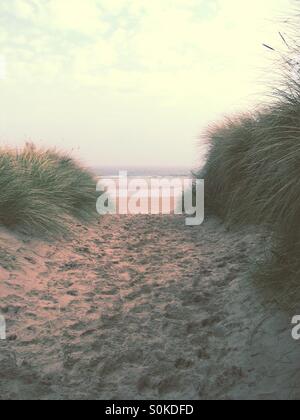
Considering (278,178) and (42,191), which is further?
(42,191)

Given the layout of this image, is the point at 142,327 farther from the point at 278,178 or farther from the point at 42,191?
the point at 42,191

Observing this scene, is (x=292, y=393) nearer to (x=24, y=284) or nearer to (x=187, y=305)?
(x=187, y=305)

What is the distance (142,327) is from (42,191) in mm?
3217

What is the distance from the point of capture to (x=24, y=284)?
3967 mm

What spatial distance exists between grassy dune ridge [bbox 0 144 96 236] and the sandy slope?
38 centimetres

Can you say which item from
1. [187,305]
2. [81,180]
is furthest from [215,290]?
[81,180]

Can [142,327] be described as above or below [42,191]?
below

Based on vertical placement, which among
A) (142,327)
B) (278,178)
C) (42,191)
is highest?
(42,191)

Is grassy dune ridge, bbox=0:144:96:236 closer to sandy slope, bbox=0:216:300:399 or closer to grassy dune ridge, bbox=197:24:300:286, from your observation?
sandy slope, bbox=0:216:300:399

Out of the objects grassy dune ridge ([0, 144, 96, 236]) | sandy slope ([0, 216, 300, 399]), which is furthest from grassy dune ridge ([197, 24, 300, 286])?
grassy dune ridge ([0, 144, 96, 236])

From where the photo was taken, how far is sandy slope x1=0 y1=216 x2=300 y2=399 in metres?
2.44

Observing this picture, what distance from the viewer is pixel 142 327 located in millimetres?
Answer: 3148

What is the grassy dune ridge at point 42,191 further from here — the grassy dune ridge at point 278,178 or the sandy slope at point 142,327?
the grassy dune ridge at point 278,178

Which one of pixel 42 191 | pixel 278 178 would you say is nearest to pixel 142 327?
pixel 278 178
